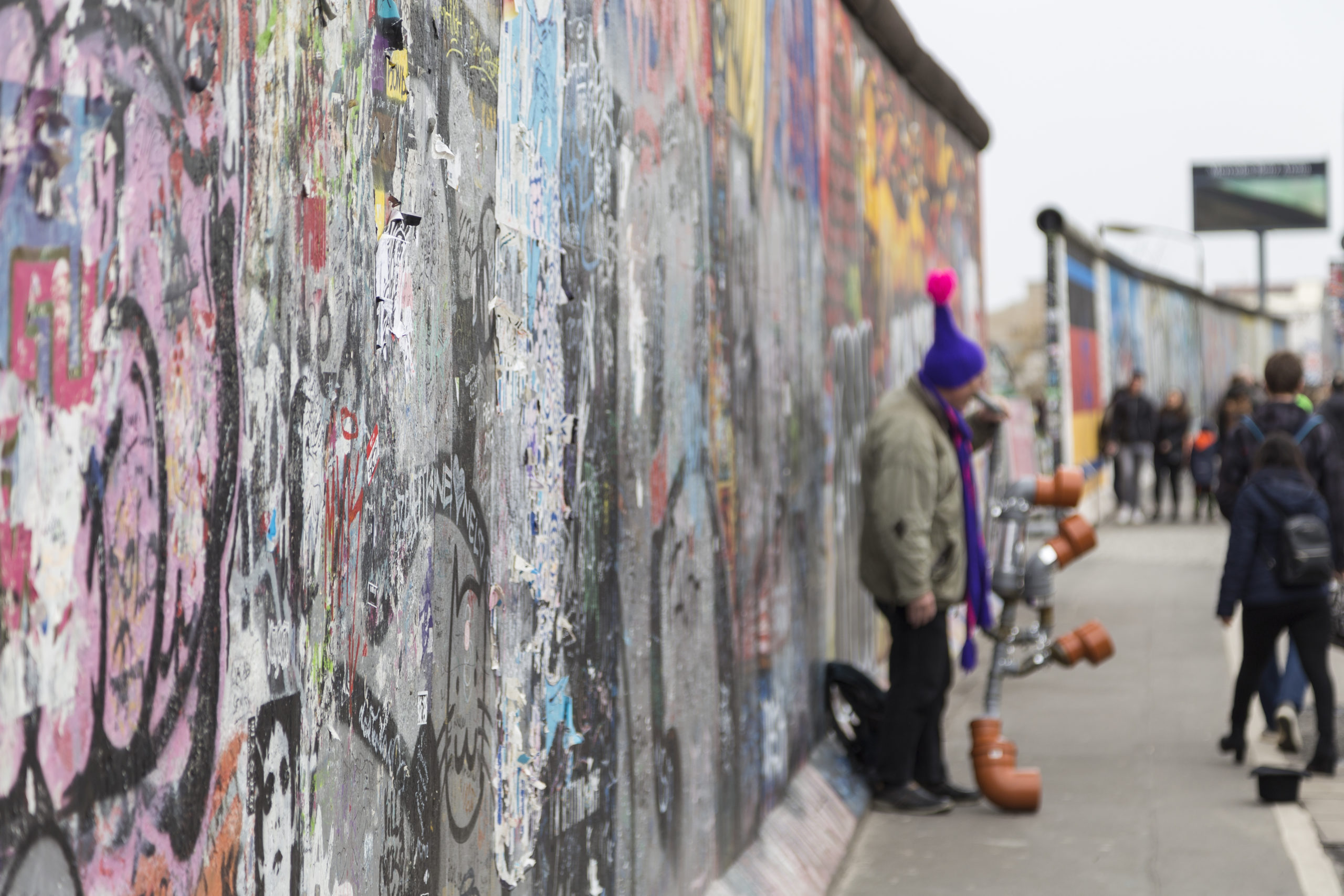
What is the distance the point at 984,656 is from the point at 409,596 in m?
8.62

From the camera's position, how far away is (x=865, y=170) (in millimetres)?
8266

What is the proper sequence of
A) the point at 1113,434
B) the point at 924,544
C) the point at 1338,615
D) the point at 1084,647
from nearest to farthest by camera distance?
the point at 924,544 < the point at 1084,647 < the point at 1338,615 < the point at 1113,434

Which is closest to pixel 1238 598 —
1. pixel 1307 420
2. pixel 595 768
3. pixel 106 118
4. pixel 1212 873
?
pixel 1307 420

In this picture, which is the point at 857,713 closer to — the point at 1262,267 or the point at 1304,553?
the point at 1304,553

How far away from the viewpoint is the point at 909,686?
257 inches

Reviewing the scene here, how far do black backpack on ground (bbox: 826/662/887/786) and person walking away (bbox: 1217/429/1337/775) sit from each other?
185cm

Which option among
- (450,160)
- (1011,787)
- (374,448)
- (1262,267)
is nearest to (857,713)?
(1011,787)

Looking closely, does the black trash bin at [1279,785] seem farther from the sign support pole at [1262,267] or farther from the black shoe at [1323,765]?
the sign support pole at [1262,267]

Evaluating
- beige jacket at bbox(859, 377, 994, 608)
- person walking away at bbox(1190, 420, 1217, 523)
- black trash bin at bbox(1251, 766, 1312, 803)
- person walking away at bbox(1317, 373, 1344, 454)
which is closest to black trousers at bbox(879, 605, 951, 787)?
beige jacket at bbox(859, 377, 994, 608)

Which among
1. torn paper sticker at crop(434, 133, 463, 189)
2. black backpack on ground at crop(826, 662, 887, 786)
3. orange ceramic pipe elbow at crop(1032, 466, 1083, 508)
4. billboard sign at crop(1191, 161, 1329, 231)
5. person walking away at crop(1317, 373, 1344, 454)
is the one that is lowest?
black backpack on ground at crop(826, 662, 887, 786)

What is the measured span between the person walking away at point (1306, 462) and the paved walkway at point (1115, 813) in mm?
388

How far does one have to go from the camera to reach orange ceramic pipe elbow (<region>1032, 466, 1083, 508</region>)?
23.3 ft

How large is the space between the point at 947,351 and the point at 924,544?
87 cm

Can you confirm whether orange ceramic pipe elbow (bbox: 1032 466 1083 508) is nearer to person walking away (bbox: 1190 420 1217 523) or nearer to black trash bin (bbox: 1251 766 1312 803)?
black trash bin (bbox: 1251 766 1312 803)
